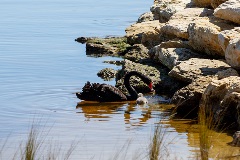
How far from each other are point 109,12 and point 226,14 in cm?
2114

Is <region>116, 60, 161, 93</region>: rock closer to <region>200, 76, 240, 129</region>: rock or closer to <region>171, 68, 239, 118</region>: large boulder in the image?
<region>171, 68, 239, 118</region>: large boulder

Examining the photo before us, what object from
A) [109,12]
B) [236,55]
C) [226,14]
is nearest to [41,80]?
[226,14]

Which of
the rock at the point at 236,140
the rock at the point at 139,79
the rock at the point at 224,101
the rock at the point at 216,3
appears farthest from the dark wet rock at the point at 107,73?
the rock at the point at 236,140

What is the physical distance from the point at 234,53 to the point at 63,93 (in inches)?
181

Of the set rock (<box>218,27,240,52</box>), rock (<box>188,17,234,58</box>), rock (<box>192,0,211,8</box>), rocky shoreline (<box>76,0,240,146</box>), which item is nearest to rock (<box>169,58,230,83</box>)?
rocky shoreline (<box>76,0,240,146</box>)

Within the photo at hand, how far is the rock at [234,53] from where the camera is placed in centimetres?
1418

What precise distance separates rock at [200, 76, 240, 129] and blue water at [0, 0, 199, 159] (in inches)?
29.8

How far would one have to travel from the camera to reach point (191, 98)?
46.7 ft

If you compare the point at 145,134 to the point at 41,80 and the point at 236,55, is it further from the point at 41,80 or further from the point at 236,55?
the point at 41,80

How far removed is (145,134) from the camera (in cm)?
1316

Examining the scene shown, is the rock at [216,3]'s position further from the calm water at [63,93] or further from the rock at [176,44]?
the calm water at [63,93]

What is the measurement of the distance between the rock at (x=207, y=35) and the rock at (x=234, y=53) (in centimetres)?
150

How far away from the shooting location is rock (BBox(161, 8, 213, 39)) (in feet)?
60.2

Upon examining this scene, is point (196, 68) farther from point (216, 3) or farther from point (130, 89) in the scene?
point (216, 3)
